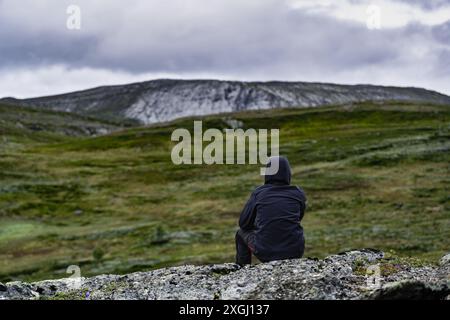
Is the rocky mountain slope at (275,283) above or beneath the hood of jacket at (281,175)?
beneath

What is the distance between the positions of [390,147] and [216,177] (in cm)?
2368

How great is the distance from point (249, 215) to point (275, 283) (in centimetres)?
319

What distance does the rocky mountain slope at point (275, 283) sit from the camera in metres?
10.2

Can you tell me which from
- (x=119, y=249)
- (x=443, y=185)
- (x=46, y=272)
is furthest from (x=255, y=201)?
(x=443, y=185)

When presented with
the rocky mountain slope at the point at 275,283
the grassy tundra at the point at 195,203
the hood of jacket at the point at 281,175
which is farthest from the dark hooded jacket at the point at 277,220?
the grassy tundra at the point at 195,203

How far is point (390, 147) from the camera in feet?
256

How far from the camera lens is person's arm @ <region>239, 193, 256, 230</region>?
13.7 metres

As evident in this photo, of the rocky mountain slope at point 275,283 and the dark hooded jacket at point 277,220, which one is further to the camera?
the dark hooded jacket at point 277,220

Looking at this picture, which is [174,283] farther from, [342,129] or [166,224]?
[342,129]

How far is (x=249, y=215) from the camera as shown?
1388cm

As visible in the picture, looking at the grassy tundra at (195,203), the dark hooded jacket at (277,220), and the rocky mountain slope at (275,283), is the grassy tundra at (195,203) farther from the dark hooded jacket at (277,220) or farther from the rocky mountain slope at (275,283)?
the dark hooded jacket at (277,220)

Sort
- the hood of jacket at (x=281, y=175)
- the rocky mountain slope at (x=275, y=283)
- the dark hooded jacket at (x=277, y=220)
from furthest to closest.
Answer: the hood of jacket at (x=281, y=175), the dark hooded jacket at (x=277, y=220), the rocky mountain slope at (x=275, y=283)

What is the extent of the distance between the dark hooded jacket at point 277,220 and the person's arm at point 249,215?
0.5 inches

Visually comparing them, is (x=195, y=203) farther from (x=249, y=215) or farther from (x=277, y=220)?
(x=277, y=220)
